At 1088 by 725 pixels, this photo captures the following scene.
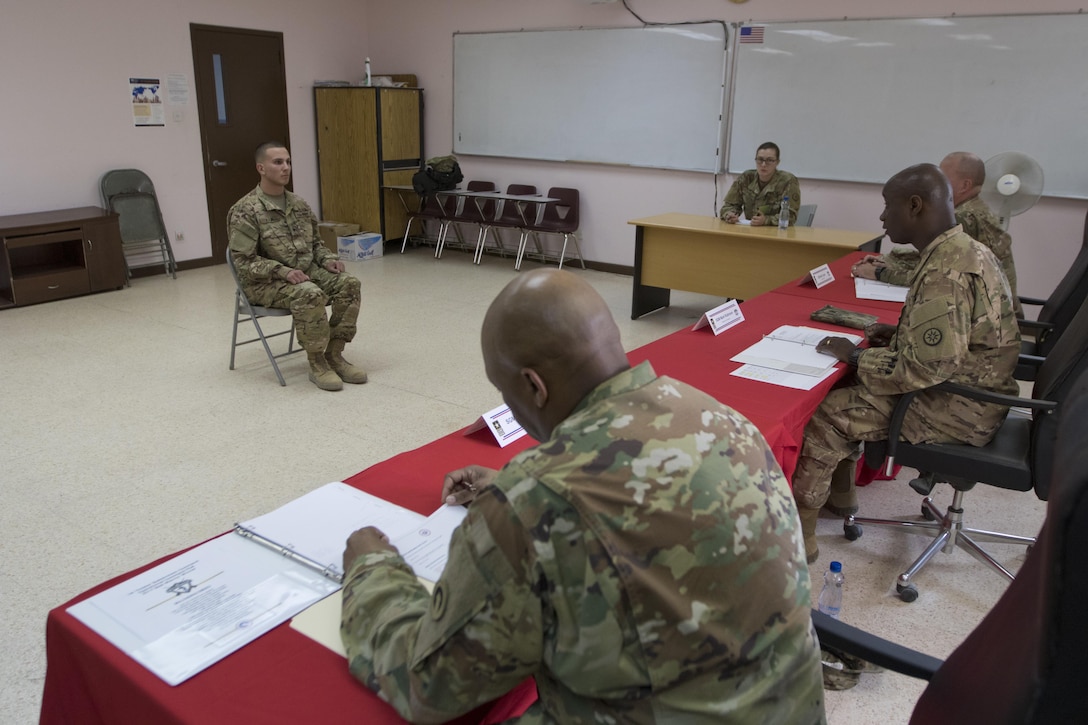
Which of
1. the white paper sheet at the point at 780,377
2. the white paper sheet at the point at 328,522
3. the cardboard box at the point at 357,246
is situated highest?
the white paper sheet at the point at 328,522

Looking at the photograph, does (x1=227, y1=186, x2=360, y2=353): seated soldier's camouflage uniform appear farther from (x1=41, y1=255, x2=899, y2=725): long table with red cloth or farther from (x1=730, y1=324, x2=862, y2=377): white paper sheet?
(x1=41, y1=255, x2=899, y2=725): long table with red cloth

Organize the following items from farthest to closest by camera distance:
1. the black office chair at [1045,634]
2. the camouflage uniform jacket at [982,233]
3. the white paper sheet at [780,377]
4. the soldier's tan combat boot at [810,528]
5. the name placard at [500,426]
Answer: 1. the camouflage uniform jacket at [982,233]
2. the soldier's tan combat boot at [810,528]
3. the white paper sheet at [780,377]
4. the name placard at [500,426]
5. the black office chair at [1045,634]

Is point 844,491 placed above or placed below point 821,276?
below

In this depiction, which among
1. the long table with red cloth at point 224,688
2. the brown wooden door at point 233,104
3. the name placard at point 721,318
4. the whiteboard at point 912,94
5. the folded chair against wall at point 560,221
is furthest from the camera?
the folded chair against wall at point 560,221

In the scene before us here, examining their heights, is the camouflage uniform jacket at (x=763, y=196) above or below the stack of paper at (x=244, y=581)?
above

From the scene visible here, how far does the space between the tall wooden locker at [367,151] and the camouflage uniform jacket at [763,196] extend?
12.1 ft

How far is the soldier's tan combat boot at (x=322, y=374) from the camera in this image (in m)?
4.07

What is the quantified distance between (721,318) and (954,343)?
32.6 inches

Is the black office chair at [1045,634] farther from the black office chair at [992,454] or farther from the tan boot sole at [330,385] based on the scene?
the tan boot sole at [330,385]

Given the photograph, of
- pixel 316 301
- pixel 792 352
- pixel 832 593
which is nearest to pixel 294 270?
pixel 316 301

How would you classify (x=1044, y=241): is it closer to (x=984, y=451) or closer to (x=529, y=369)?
(x=984, y=451)

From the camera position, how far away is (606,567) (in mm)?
834

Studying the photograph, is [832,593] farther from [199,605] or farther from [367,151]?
[367,151]

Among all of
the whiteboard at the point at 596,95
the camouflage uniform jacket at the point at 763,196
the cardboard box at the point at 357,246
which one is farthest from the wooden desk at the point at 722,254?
the cardboard box at the point at 357,246
